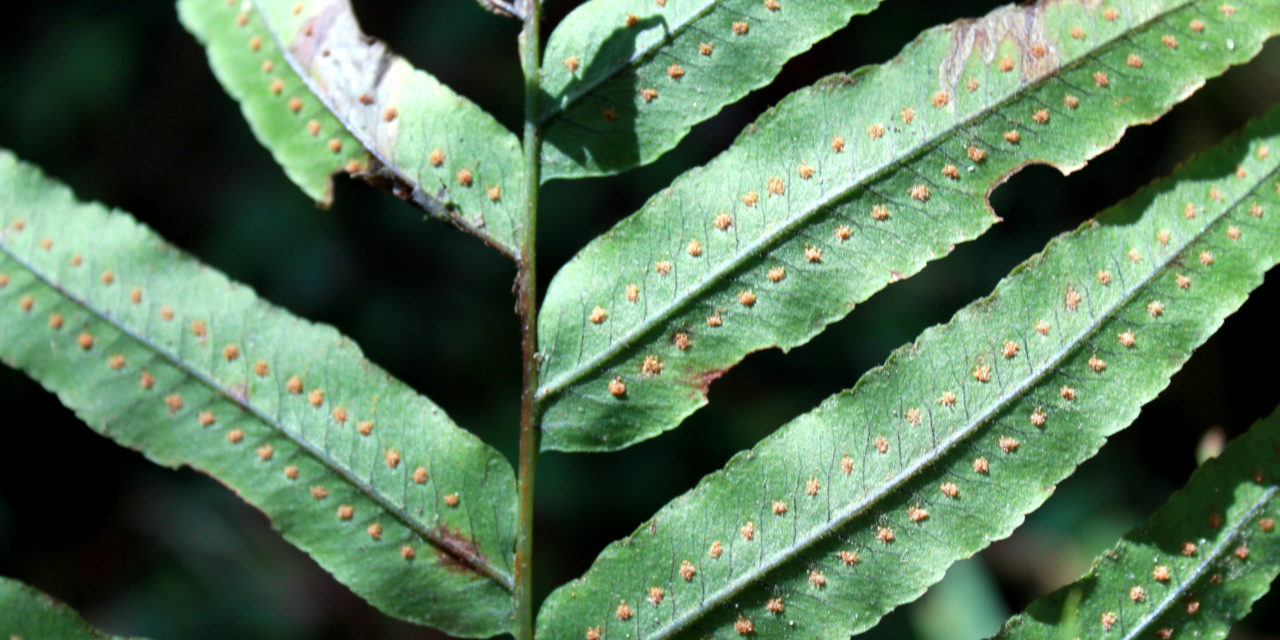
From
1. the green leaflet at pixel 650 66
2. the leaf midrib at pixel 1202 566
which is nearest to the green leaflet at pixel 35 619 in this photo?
the green leaflet at pixel 650 66

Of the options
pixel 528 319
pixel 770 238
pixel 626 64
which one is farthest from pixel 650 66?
pixel 528 319

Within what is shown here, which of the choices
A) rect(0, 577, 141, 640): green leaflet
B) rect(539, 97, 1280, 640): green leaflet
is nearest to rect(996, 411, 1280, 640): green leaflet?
rect(539, 97, 1280, 640): green leaflet

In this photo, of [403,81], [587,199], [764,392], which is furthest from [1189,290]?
[587,199]

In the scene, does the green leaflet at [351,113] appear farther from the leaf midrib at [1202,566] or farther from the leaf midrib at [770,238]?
the leaf midrib at [1202,566]

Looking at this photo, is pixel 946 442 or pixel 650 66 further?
pixel 650 66

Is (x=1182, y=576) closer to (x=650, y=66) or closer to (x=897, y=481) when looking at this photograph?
(x=897, y=481)

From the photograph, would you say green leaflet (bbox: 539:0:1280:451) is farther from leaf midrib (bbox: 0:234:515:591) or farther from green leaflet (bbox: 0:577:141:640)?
green leaflet (bbox: 0:577:141:640)
